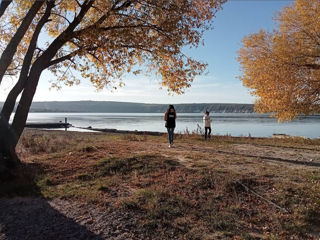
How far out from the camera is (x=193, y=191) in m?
6.59

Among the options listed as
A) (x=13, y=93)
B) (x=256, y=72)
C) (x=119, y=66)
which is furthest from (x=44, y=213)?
(x=256, y=72)

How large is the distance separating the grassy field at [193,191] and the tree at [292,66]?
26.0ft

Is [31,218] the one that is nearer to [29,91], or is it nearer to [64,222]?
[64,222]

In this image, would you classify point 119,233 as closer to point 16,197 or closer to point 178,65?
point 16,197

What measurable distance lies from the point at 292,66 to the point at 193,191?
46.0 ft

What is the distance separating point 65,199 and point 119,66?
6.68 metres

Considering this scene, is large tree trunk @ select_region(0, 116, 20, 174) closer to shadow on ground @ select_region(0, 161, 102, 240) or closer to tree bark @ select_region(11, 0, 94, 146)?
tree bark @ select_region(11, 0, 94, 146)

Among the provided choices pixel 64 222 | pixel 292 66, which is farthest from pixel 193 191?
pixel 292 66

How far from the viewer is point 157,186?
6980 millimetres

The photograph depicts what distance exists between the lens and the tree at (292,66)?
17.2 metres

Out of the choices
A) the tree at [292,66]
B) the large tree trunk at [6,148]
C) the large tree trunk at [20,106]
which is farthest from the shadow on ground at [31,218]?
the tree at [292,66]

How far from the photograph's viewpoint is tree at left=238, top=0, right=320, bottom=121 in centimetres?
1717

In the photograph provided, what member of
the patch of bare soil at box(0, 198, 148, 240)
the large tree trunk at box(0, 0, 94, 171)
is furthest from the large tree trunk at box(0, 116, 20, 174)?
the patch of bare soil at box(0, 198, 148, 240)

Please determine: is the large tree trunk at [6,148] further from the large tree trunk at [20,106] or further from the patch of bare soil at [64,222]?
the patch of bare soil at [64,222]
